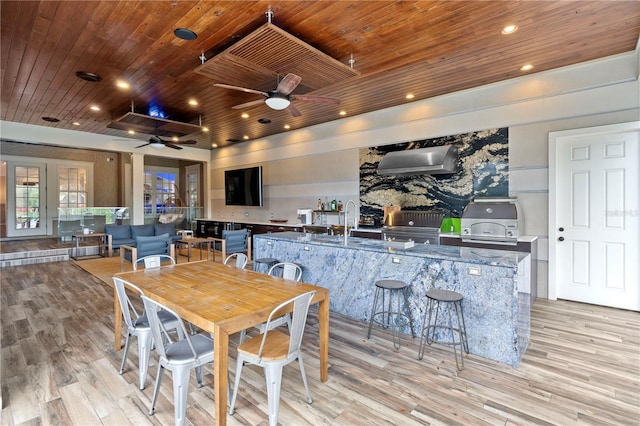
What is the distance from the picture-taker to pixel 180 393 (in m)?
1.89

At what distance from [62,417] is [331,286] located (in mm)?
2659

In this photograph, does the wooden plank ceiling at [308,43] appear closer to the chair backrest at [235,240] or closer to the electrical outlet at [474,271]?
the electrical outlet at [474,271]

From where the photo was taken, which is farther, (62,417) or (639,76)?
(639,76)

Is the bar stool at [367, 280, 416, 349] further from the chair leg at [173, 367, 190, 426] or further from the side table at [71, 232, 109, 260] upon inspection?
the side table at [71, 232, 109, 260]

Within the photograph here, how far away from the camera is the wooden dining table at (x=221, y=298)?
178cm

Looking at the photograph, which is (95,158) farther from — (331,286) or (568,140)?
(568,140)

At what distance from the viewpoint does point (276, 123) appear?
23.5 feet

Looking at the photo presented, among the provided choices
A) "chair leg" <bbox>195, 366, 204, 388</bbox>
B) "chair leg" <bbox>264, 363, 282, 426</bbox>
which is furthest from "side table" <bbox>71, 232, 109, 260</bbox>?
"chair leg" <bbox>264, 363, 282, 426</bbox>

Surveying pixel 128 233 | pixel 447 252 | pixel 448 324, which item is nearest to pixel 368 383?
pixel 448 324

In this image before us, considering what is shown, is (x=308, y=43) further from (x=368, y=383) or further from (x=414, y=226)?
(x=414, y=226)

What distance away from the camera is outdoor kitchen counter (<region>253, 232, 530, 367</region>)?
2713 mm

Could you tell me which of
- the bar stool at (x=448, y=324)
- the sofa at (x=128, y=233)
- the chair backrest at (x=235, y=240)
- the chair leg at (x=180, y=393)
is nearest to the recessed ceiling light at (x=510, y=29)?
the bar stool at (x=448, y=324)

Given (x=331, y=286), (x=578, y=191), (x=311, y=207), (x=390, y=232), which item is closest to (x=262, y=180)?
(x=311, y=207)

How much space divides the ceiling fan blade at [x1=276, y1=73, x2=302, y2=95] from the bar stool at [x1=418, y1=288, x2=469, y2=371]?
2481 millimetres
